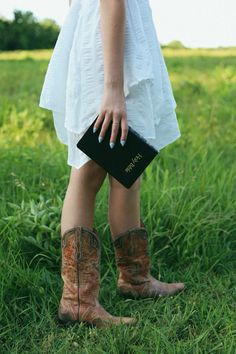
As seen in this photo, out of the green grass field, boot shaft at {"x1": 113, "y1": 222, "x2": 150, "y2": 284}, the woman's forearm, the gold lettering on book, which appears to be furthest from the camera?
boot shaft at {"x1": 113, "y1": 222, "x2": 150, "y2": 284}

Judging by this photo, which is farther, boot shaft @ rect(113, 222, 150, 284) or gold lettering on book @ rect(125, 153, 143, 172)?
boot shaft @ rect(113, 222, 150, 284)

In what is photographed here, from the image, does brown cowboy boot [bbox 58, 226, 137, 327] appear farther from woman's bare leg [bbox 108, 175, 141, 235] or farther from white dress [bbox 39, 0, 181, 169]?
white dress [bbox 39, 0, 181, 169]

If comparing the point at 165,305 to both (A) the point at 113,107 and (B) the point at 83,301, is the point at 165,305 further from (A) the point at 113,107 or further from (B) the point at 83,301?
(A) the point at 113,107

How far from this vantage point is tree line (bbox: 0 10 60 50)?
32594 millimetres

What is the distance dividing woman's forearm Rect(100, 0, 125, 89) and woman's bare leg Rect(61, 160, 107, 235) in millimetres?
292

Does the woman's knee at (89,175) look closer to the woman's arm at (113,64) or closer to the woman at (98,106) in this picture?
the woman at (98,106)

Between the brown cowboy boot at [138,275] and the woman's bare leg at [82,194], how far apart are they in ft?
0.87

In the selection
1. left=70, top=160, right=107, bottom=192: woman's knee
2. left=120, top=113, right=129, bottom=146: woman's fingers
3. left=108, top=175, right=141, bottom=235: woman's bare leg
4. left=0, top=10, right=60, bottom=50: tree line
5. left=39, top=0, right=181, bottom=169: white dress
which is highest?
left=39, top=0, right=181, bottom=169: white dress

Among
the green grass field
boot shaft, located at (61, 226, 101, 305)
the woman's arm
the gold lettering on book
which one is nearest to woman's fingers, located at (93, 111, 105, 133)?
the woman's arm

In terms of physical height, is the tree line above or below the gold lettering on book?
below

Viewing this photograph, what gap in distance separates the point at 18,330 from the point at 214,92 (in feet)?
13.5

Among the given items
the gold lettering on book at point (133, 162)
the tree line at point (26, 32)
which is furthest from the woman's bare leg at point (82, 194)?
the tree line at point (26, 32)

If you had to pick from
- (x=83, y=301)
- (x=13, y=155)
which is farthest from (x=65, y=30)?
(x=13, y=155)

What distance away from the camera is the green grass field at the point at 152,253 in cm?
202
